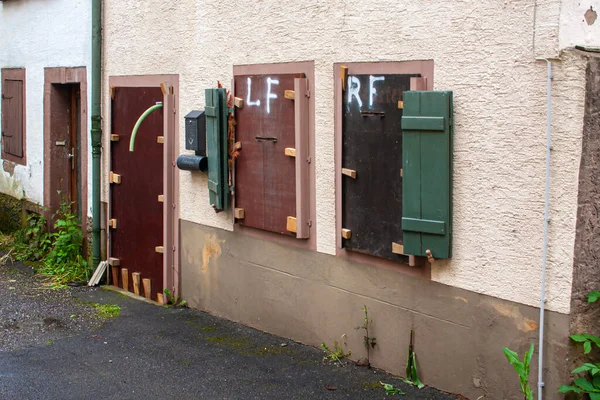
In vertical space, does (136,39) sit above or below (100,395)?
above

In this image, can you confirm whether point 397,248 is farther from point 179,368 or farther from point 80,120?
point 80,120

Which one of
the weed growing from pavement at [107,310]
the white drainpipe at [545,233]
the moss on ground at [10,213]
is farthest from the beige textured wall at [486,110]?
the moss on ground at [10,213]

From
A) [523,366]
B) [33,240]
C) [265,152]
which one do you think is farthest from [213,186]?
[33,240]

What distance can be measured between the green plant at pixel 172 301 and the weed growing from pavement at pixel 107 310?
1.50 feet

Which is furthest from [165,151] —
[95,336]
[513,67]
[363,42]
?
[513,67]

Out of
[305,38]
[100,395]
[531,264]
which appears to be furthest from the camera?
[305,38]

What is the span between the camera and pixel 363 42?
5.93m

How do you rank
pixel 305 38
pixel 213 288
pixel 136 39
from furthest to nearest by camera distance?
pixel 136 39 < pixel 213 288 < pixel 305 38

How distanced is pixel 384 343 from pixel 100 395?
6.34ft

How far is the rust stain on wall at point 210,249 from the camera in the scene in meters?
7.75

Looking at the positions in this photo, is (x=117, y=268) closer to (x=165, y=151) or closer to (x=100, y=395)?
(x=165, y=151)

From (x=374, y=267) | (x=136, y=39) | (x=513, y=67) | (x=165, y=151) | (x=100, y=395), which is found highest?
(x=136, y=39)

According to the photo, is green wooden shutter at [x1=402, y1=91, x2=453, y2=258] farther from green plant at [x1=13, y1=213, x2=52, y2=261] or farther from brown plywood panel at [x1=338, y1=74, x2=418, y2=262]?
green plant at [x1=13, y1=213, x2=52, y2=261]

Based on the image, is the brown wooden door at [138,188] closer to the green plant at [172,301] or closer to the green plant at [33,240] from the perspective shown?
the green plant at [172,301]
